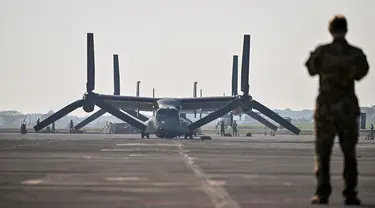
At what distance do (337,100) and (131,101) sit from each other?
205 ft

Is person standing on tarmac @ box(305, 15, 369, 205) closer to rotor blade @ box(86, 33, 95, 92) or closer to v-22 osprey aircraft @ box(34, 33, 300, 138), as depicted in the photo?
v-22 osprey aircraft @ box(34, 33, 300, 138)

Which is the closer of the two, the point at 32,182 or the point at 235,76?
the point at 32,182

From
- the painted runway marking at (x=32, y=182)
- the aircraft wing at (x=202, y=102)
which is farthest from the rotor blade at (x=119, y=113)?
the painted runway marking at (x=32, y=182)

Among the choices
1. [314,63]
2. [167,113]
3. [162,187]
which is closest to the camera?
[314,63]

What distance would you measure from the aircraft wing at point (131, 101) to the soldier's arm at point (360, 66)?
60.4 meters

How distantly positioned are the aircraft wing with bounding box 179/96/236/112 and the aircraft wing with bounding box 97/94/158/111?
2.69m

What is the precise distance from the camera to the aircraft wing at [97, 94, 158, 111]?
70.8 meters

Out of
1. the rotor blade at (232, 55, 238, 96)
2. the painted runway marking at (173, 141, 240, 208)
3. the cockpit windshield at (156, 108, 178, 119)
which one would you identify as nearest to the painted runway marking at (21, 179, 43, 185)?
the painted runway marking at (173, 141, 240, 208)

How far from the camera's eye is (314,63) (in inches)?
389

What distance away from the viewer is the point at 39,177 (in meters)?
13.9

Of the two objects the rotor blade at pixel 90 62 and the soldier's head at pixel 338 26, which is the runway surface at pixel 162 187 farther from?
the rotor blade at pixel 90 62

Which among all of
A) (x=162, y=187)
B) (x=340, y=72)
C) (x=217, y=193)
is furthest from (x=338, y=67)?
(x=162, y=187)

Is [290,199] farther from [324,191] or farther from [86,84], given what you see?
[86,84]

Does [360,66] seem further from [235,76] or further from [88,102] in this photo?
[235,76]
